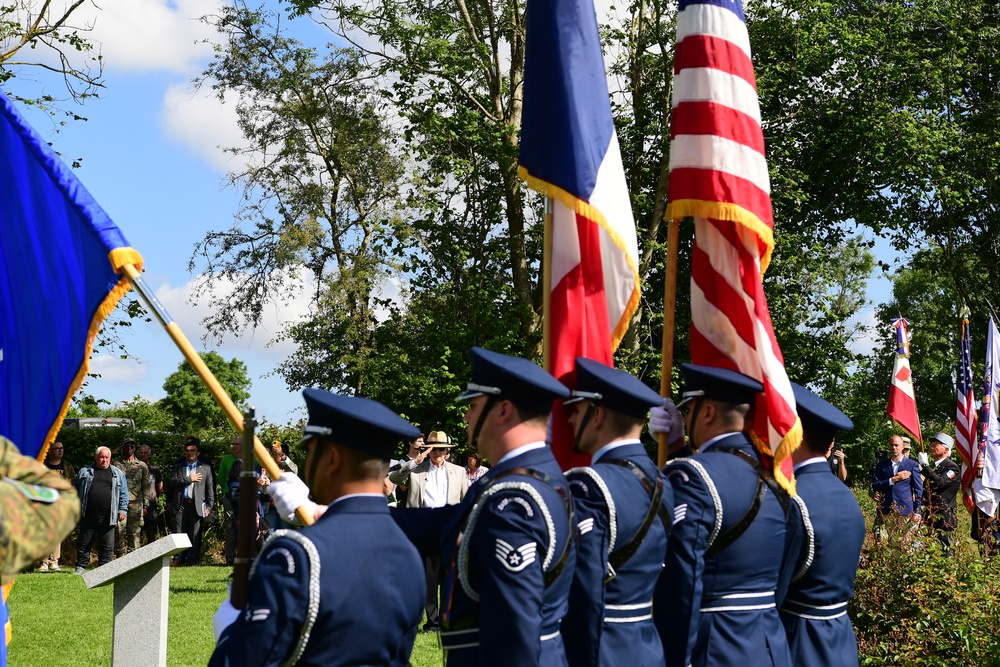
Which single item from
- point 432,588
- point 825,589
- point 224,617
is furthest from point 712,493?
point 432,588

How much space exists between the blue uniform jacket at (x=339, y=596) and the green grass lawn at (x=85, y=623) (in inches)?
273

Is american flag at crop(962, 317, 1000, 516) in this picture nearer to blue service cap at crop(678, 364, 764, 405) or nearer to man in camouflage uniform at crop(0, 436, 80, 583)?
blue service cap at crop(678, 364, 764, 405)

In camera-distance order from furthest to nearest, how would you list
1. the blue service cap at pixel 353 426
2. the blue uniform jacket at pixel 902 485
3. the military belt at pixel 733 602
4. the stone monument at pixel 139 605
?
the blue uniform jacket at pixel 902 485
the stone monument at pixel 139 605
the military belt at pixel 733 602
the blue service cap at pixel 353 426

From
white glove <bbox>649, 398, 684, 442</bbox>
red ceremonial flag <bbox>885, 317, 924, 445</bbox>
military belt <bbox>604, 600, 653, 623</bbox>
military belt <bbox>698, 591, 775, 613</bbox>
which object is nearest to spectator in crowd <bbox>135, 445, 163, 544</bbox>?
red ceremonial flag <bbox>885, 317, 924, 445</bbox>

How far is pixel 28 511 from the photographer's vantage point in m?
2.53

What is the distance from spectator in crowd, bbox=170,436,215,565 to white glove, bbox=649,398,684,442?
13953 millimetres

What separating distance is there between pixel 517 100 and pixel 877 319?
33467mm

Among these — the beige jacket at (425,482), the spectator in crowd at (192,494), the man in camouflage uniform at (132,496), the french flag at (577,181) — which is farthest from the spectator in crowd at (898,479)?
the man in camouflage uniform at (132,496)

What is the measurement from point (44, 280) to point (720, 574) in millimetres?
3313

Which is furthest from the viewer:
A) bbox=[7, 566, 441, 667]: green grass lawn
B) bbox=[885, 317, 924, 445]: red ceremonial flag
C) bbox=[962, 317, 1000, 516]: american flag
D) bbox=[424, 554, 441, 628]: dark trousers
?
bbox=[962, 317, 1000, 516]: american flag

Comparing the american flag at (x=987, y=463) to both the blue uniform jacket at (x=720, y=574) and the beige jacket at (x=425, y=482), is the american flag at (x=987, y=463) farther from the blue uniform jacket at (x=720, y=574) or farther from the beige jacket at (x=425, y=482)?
the blue uniform jacket at (x=720, y=574)

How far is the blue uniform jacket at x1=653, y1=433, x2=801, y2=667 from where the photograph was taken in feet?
15.9

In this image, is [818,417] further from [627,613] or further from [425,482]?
[425,482]

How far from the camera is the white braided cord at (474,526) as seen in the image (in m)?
3.86
